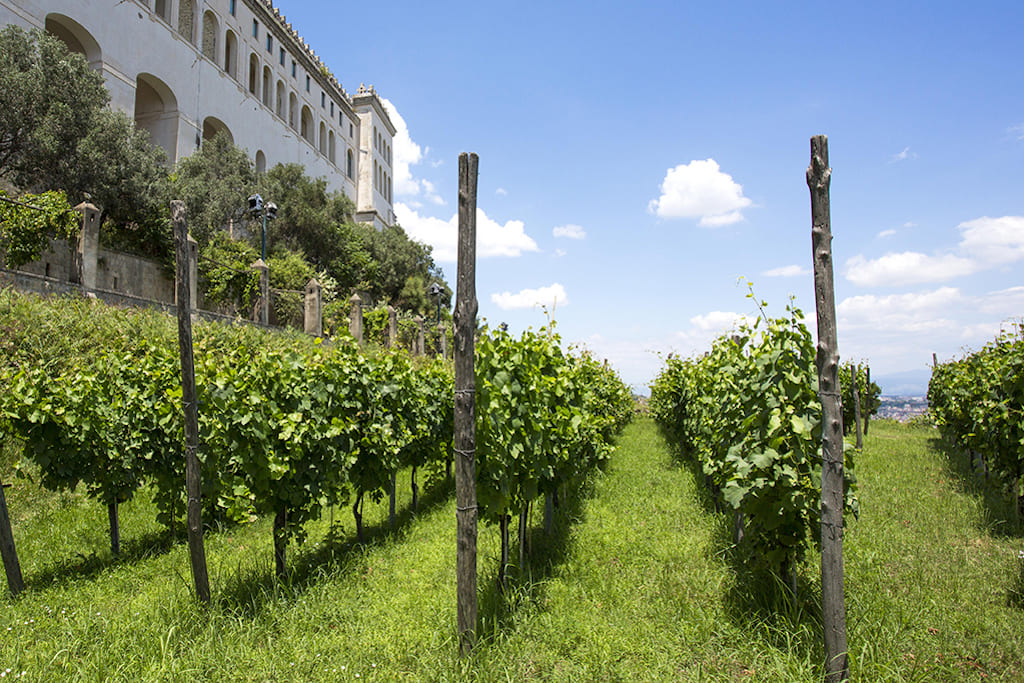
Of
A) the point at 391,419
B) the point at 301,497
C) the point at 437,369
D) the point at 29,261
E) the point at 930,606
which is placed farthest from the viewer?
the point at 29,261

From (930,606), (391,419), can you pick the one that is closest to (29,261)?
(391,419)

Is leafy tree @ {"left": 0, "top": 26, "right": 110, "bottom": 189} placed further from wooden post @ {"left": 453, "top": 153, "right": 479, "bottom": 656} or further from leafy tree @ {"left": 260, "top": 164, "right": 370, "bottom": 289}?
wooden post @ {"left": 453, "top": 153, "right": 479, "bottom": 656}

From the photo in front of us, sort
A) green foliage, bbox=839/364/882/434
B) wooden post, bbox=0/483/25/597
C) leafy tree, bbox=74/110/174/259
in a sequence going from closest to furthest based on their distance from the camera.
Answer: wooden post, bbox=0/483/25/597
green foliage, bbox=839/364/882/434
leafy tree, bbox=74/110/174/259

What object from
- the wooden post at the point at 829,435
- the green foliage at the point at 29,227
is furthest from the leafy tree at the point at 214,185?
the wooden post at the point at 829,435

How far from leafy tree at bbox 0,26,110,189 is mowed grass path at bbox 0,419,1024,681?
15.6m

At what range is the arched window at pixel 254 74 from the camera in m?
34.8

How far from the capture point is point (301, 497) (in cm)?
525

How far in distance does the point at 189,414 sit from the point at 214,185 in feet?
78.9

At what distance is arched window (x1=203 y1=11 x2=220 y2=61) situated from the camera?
30.4 meters

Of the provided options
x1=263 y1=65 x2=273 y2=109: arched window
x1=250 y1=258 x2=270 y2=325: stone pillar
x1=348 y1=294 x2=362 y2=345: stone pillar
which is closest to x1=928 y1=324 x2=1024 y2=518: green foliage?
x1=250 y1=258 x2=270 y2=325: stone pillar

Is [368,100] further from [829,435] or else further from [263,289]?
[829,435]

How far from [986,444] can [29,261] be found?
61.1 ft

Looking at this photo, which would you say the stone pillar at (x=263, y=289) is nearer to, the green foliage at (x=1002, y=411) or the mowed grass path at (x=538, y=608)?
the mowed grass path at (x=538, y=608)

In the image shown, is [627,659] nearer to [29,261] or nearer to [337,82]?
[29,261]
